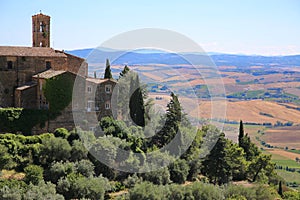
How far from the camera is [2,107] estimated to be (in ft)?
107

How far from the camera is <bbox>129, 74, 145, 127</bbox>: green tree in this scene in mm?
34000

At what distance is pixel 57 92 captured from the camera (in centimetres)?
3238

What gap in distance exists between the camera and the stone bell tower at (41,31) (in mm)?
41250

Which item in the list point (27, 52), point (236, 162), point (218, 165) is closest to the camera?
point (218, 165)

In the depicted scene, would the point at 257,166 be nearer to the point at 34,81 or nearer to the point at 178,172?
the point at 178,172

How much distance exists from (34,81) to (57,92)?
257 centimetres

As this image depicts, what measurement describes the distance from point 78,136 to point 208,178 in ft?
33.2

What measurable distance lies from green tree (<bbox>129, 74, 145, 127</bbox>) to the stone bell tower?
12.0 m

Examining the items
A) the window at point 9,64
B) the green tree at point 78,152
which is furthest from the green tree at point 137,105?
the window at point 9,64

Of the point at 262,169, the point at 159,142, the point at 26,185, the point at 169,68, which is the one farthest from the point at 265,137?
the point at 26,185

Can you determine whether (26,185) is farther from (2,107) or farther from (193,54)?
(193,54)

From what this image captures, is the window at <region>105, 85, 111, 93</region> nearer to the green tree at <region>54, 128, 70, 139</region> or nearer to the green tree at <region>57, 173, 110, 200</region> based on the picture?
the green tree at <region>54, 128, 70, 139</region>

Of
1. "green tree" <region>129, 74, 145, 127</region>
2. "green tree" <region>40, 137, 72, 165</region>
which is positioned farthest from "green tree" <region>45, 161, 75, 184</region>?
"green tree" <region>129, 74, 145, 127</region>

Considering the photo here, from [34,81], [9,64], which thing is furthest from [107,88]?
[9,64]
